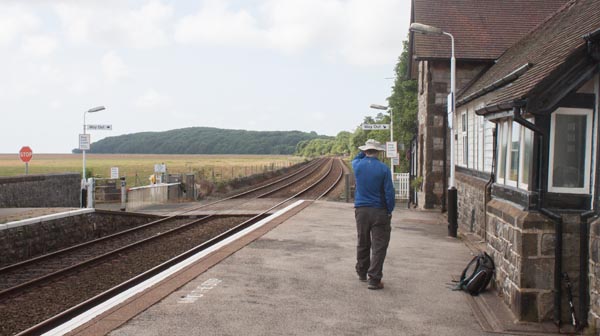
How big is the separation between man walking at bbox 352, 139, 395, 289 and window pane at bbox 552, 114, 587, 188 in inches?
75.8

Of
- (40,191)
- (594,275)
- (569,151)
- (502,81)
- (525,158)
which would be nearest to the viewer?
(594,275)

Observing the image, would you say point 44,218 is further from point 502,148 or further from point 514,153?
point 514,153

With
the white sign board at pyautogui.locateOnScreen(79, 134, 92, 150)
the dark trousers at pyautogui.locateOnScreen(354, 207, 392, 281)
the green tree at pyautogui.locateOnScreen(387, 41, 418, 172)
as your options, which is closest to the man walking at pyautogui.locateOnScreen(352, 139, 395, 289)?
the dark trousers at pyautogui.locateOnScreen(354, 207, 392, 281)

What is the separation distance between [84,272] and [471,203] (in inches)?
342

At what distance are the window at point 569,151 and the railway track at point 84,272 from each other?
5.77m

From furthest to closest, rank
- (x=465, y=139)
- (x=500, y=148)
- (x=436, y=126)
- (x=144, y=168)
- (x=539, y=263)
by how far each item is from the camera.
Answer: (x=144, y=168) → (x=436, y=126) → (x=465, y=139) → (x=500, y=148) → (x=539, y=263)

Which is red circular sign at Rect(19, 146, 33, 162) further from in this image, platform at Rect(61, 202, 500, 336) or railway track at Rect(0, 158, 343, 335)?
platform at Rect(61, 202, 500, 336)

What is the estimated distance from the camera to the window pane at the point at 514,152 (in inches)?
286

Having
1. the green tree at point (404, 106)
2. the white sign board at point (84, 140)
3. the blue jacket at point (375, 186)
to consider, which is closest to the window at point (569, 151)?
the blue jacket at point (375, 186)

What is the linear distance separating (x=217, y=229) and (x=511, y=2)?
14.2 metres

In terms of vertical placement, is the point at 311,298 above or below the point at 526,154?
below

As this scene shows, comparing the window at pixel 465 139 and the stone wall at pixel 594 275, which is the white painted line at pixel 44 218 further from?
the stone wall at pixel 594 275

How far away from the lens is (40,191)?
19.5m

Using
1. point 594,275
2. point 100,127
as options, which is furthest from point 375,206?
point 100,127
